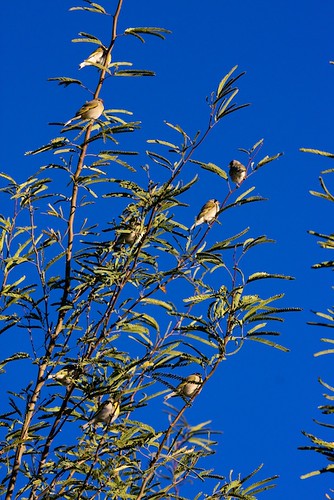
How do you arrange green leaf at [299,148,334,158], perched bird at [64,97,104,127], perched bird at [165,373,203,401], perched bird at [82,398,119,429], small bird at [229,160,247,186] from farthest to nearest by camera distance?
small bird at [229,160,247,186] < perched bird at [64,97,104,127] < perched bird at [165,373,203,401] < perched bird at [82,398,119,429] < green leaf at [299,148,334,158]

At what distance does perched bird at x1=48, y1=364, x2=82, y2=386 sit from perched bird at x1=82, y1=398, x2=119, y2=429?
232 millimetres

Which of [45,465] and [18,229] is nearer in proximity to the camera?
[45,465]

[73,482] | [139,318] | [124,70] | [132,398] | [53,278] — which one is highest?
[124,70]

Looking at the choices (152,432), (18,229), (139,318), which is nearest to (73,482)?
(152,432)

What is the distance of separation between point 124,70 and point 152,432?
2350 millimetres

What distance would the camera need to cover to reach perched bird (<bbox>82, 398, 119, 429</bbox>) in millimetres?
4637

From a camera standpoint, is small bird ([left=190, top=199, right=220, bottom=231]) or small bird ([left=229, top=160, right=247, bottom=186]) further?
small bird ([left=229, top=160, right=247, bottom=186])

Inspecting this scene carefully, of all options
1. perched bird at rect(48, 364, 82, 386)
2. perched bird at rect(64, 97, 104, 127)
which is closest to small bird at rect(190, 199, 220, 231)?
perched bird at rect(64, 97, 104, 127)

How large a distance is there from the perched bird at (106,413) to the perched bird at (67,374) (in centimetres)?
23

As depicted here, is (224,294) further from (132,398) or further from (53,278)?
(53,278)

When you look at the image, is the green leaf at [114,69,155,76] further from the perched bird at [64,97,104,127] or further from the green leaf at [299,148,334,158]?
the green leaf at [299,148,334,158]

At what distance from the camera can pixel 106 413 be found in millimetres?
4727

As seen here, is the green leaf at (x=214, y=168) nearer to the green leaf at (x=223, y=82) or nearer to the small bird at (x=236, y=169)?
the green leaf at (x=223, y=82)

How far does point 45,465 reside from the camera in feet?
14.9
